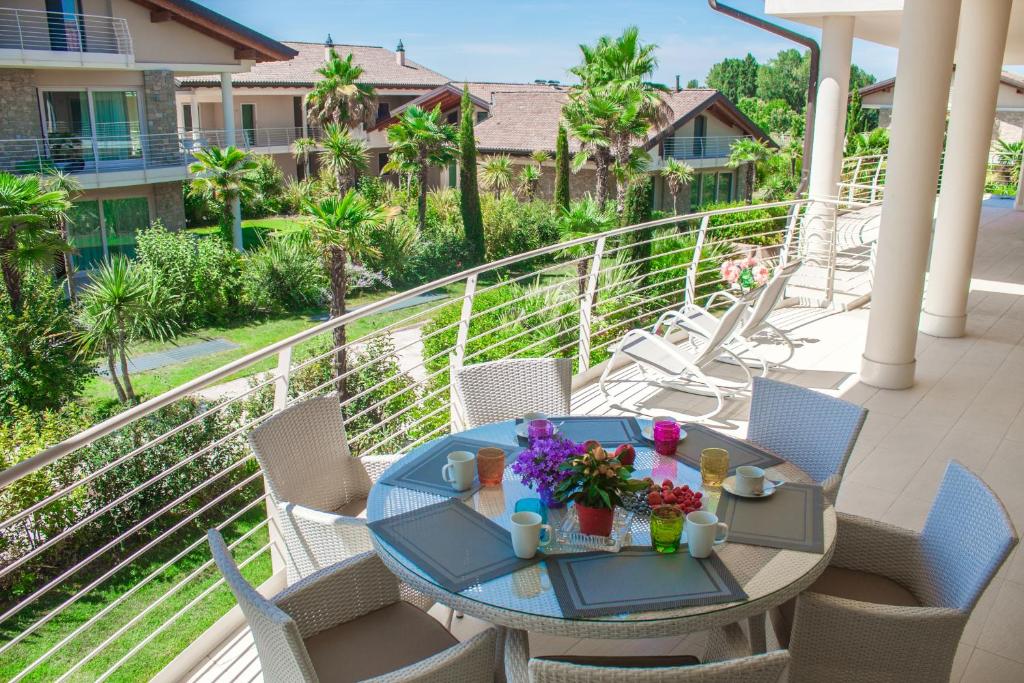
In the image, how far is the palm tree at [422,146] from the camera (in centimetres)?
2512

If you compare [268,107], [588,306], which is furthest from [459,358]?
[268,107]

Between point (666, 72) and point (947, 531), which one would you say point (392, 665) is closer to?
point (947, 531)

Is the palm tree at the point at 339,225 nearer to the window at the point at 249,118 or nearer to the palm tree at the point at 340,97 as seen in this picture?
the palm tree at the point at 340,97

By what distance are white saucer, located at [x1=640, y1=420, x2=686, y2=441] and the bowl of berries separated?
0.51 m

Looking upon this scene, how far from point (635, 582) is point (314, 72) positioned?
31.0 m

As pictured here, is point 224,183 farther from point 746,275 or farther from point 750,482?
point 750,482

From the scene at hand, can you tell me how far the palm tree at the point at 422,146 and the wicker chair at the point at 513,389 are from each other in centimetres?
2180

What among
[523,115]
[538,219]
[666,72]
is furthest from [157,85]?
[666,72]

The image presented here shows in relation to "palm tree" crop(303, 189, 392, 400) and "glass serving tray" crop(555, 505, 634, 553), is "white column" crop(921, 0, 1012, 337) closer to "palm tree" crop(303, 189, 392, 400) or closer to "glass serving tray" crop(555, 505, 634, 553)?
"glass serving tray" crop(555, 505, 634, 553)

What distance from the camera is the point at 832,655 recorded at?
7.25 feet

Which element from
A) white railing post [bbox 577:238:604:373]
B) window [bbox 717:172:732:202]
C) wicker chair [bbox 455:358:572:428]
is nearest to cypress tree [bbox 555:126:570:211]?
window [bbox 717:172:732:202]

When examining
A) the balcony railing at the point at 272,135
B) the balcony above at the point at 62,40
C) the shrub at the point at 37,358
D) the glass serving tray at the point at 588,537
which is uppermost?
the balcony above at the point at 62,40

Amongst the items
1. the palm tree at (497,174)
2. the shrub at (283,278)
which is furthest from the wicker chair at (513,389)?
the palm tree at (497,174)

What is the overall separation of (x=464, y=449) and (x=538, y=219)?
23.3 metres
